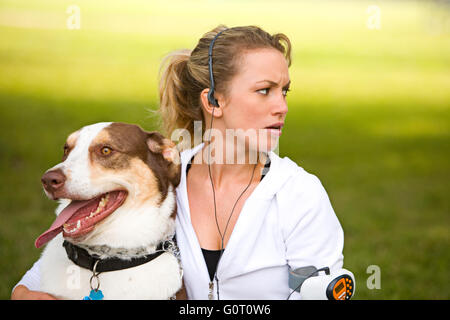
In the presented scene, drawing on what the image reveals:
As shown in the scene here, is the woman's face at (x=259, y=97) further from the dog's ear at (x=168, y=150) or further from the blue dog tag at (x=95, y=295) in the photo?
the blue dog tag at (x=95, y=295)

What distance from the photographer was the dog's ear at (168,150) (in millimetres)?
3158

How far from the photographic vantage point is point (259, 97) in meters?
3.21

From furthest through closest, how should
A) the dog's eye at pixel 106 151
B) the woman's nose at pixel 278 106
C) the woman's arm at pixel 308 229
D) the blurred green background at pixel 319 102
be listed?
1. the blurred green background at pixel 319 102
2. the woman's nose at pixel 278 106
3. the woman's arm at pixel 308 229
4. the dog's eye at pixel 106 151

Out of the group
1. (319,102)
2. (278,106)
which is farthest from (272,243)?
(319,102)

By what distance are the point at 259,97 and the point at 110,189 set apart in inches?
37.7

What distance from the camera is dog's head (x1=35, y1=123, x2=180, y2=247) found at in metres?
2.78

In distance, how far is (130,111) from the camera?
40.0 ft

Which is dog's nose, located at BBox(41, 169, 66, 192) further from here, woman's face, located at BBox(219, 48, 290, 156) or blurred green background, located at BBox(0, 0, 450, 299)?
blurred green background, located at BBox(0, 0, 450, 299)

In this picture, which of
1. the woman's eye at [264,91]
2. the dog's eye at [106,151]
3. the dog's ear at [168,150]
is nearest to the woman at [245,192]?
the woman's eye at [264,91]

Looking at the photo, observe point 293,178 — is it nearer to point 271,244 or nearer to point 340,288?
point 271,244

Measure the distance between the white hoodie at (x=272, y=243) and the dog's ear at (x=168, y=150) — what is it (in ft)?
0.88
